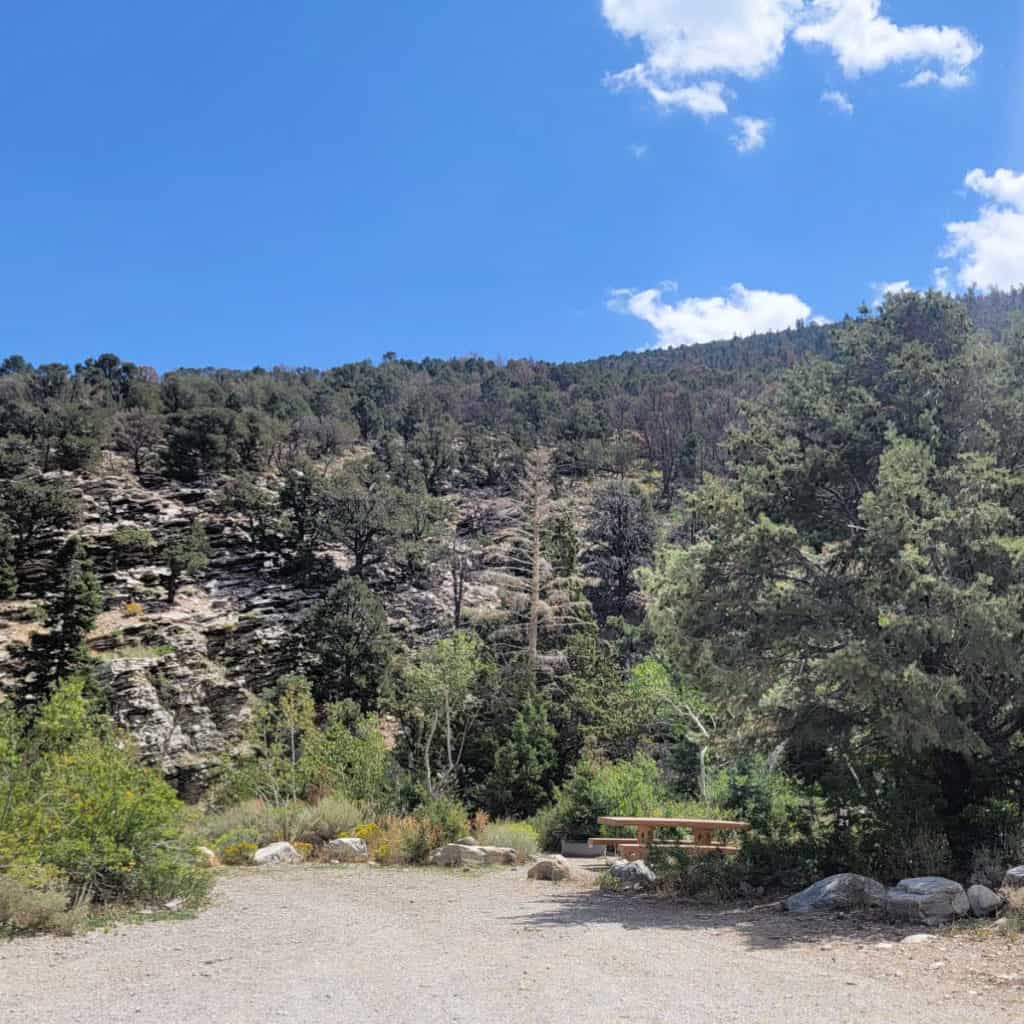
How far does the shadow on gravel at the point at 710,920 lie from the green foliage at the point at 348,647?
20.9m

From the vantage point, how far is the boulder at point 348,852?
547 inches

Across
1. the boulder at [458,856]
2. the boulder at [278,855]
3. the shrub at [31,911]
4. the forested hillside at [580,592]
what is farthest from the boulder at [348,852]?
the shrub at [31,911]

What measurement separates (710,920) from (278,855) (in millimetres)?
7859

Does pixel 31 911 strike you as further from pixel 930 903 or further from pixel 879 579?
pixel 879 579

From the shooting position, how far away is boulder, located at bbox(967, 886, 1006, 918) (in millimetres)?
7012

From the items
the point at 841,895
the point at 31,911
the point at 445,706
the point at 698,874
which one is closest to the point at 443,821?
the point at 445,706

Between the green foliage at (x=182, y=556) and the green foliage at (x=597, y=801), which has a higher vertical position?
the green foliage at (x=182, y=556)

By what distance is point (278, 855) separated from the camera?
13.4m

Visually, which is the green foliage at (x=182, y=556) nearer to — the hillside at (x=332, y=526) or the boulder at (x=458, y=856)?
the hillside at (x=332, y=526)

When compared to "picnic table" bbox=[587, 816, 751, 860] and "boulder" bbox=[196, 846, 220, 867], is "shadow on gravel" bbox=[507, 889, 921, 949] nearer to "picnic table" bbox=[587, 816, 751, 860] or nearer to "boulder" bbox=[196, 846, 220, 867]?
"picnic table" bbox=[587, 816, 751, 860]

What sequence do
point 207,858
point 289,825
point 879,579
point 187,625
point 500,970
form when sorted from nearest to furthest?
1. point 500,970
2. point 879,579
3. point 207,858
4. point 289,825
5. point 187,625

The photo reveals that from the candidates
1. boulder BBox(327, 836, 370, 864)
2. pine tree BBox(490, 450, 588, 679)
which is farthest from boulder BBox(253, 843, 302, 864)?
pine tree BBox(490, 450, 588, 679)

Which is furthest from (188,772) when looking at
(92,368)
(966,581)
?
(92,368)

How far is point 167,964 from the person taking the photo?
6.12 m
